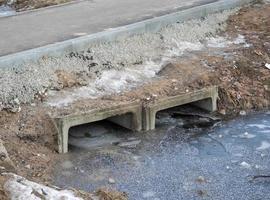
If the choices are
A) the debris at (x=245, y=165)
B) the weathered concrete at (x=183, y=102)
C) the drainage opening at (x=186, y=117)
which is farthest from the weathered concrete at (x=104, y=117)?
the debris at (x=245, y=165)

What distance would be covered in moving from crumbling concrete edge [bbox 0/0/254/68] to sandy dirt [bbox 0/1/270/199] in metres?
0.50

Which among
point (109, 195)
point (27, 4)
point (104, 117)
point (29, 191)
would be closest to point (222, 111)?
point (104, 117)

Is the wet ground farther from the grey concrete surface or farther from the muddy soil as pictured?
the muddy soil

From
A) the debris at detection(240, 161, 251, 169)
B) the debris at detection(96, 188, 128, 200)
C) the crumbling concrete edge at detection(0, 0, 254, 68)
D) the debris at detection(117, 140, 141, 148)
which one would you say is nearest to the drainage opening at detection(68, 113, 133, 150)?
the debris at detection(117, 140, 141, 148)

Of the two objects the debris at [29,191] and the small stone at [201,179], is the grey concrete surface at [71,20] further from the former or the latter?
the small stone at [201,179]

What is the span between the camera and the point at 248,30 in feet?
38.1

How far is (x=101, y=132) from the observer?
8891 millimetres

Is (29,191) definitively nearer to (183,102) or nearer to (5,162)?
(5,162)

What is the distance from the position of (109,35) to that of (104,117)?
206cm

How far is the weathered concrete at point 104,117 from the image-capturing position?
316 inches

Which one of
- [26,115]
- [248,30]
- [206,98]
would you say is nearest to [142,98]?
[206,98]

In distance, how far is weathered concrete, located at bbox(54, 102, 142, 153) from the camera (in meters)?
8.03

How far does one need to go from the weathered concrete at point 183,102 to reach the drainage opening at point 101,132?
27 centimetres

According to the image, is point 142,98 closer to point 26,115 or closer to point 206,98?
point 206,98
